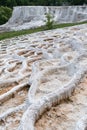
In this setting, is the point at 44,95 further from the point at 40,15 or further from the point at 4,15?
the point at 4,15

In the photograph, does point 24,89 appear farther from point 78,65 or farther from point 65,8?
point 65,8

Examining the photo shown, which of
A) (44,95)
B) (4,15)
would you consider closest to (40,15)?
(4,15)

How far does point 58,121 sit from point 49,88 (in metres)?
1.02

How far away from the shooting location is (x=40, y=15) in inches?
1037

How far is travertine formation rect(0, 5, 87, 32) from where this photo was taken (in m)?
23.1

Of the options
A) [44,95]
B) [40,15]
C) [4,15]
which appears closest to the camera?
[44,95]

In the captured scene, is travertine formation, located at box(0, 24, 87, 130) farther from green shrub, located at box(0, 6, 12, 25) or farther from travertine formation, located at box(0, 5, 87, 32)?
green shrub, located at box(0, 6, 12, 25)

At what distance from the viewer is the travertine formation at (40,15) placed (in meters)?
23.1

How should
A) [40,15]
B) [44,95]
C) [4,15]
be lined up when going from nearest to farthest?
[44,95] < [40,15] < [4,15]

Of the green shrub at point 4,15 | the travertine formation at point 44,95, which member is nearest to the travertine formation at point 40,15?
the green shrub at point 4,15

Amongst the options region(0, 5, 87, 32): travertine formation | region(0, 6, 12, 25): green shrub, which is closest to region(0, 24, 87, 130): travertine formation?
region(0, 5, 87, 32): travertine formation

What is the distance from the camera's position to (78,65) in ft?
15.9

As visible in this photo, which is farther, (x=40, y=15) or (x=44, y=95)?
(x=40, y=15)

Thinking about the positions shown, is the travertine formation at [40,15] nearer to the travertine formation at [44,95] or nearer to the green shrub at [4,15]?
the green shrub at [4,15]
